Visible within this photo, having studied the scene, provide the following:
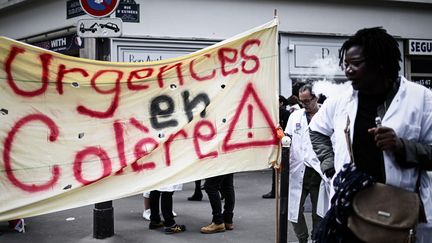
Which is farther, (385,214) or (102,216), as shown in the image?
(102,216)

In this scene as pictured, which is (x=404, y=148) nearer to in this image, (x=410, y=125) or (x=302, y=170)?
(x=410, y=125)

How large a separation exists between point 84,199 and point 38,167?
1.55ft

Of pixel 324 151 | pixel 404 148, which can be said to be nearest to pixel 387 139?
pixel 404 148

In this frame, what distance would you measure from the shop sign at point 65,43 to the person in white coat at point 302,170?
301 inches

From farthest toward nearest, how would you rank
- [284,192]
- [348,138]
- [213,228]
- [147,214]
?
1. [147,214]
2. [213,228]
3. [284,192]
4. [348,138]

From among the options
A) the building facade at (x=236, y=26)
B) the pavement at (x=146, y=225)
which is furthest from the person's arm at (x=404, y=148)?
the building facade at (x=236, y=26)

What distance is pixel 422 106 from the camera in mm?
2758

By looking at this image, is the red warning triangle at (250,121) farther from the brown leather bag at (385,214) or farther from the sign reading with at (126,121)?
the brown leather bag at (385,214)

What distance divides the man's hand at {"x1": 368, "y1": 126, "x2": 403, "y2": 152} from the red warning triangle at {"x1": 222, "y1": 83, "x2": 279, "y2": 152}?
245 centimetres

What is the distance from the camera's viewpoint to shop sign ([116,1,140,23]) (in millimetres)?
10992

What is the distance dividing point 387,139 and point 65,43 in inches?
426

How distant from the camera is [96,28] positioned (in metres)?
5.89

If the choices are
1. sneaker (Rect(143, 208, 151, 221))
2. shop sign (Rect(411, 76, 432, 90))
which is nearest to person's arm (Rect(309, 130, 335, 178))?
sneaker (Rect(143, 208, 151, 221))

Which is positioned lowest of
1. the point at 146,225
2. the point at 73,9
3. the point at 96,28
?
the point at 146,225
